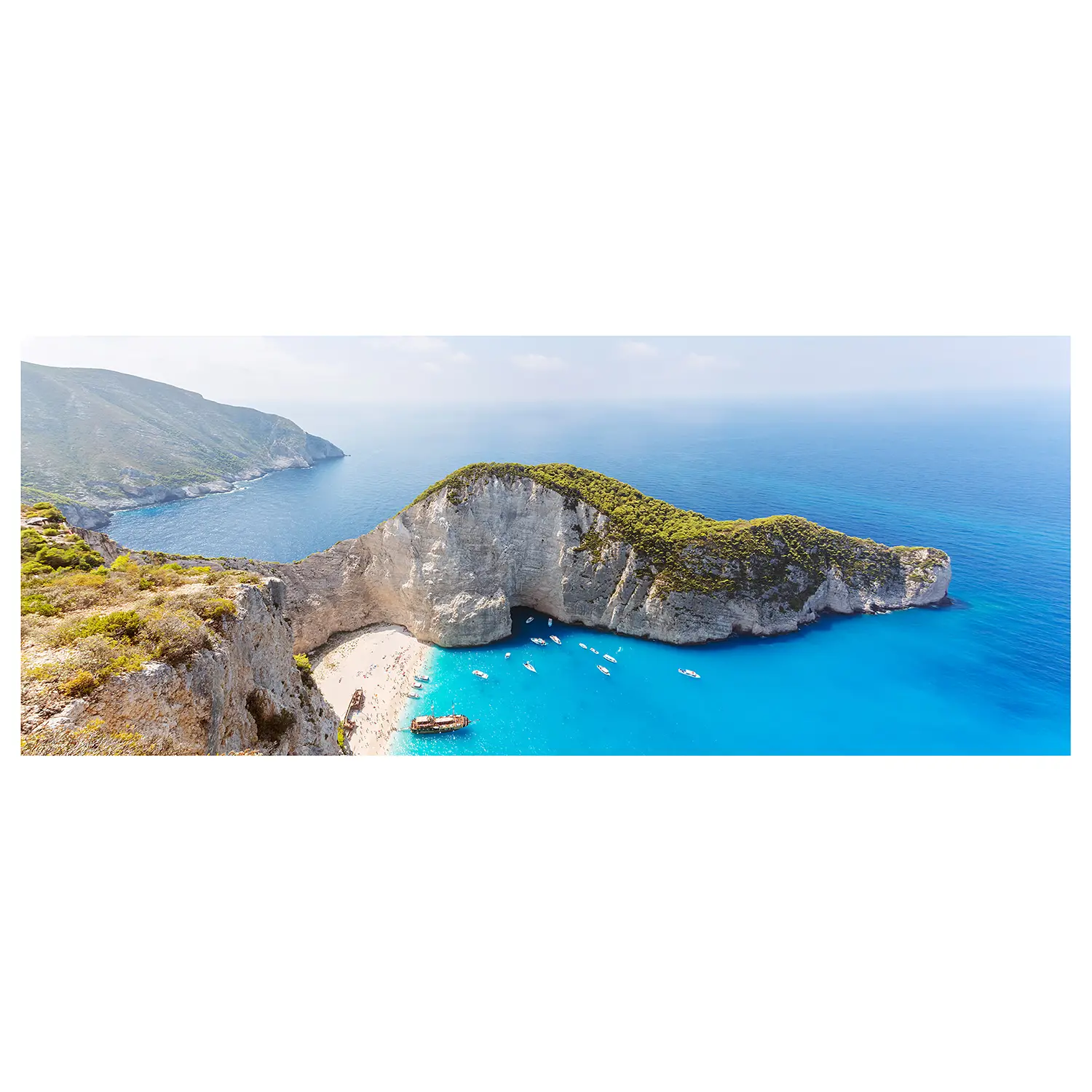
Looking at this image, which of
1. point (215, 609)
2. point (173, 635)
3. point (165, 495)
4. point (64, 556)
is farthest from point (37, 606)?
point (165, 495)

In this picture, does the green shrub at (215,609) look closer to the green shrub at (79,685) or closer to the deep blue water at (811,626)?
the green shrub at (79,685)

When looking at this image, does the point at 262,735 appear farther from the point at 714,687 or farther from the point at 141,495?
the point at 141,495

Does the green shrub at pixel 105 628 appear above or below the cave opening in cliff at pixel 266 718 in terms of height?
above

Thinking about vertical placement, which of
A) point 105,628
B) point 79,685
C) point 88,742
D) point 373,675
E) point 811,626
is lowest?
point 373,675

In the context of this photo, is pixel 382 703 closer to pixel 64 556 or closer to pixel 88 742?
pixel 64 556

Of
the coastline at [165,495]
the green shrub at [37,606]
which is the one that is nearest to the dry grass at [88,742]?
the green shrub at [37,606]
